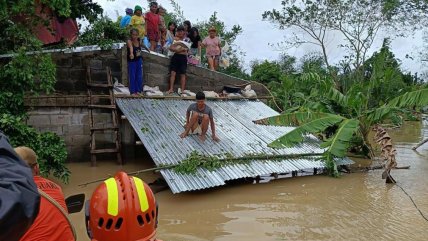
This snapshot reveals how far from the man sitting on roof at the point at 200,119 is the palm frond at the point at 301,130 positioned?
1288 mm

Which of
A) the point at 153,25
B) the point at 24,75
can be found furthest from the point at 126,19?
the point at 24,75

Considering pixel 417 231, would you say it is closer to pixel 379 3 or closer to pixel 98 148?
pixel 98 148

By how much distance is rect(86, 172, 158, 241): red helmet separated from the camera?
1727 mm

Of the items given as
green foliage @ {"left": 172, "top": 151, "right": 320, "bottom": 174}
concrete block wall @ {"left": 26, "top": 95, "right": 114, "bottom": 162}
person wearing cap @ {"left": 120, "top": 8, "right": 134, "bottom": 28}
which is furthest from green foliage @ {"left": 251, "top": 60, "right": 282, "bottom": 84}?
green foliage @ {"left": 172, "top": 151, "right": 320, "bottom": 174}

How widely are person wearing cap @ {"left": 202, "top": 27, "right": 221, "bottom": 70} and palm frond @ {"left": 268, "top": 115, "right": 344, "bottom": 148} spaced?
4784mm

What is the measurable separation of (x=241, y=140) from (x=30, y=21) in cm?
457

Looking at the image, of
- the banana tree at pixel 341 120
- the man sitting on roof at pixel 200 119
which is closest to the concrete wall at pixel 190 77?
the banana tree at pixel 341 120

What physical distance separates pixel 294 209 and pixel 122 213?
5.51m

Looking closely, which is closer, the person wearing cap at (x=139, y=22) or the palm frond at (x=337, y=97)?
the palm frond at (x=337, y=97)

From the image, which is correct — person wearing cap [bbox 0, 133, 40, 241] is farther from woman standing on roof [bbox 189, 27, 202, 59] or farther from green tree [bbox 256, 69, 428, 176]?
woman standing on roof [bbox 189, 27, 202, 59]

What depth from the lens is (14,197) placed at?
3.78 feet

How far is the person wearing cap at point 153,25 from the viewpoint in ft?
39.0

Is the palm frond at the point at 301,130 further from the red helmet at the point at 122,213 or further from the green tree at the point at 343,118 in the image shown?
the red helmet at the point at 122,213

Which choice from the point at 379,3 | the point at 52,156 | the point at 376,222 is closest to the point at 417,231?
the point at 376,222
